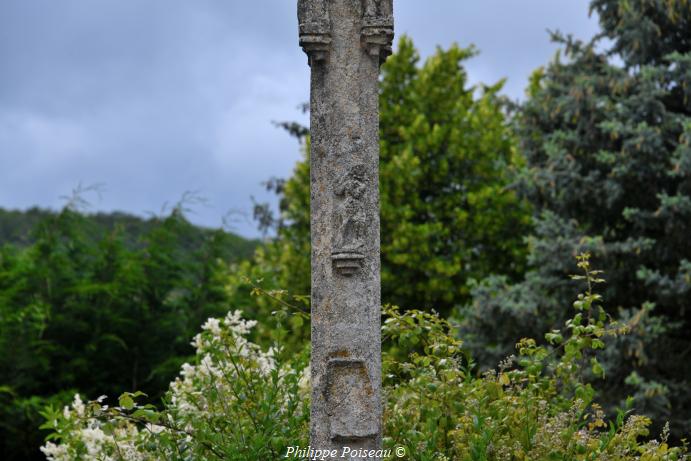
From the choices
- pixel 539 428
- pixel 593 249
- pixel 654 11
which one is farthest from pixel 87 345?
pixel 654 11

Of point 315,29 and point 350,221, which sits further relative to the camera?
point 315,29

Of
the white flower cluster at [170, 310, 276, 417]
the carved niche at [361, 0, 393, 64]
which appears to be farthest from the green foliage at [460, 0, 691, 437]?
the carved niche at [361, 0, 393, 64]

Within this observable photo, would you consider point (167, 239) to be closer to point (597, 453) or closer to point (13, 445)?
point (13, 445)

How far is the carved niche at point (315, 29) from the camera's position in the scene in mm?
4609

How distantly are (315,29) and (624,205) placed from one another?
8.45 metres

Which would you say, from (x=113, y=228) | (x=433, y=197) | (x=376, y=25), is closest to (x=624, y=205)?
(x=433, y=197)

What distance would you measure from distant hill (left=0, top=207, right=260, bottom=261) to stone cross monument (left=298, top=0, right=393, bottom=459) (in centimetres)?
843

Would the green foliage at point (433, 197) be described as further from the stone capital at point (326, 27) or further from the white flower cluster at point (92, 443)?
the stone capital at point (326, 27)

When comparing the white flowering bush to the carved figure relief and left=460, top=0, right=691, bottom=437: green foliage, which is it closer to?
the carved figure relief

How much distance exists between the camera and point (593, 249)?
11414 mm

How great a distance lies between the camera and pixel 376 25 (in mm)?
4633

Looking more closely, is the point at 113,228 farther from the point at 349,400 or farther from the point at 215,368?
the point at 349,400

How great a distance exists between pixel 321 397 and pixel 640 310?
7.39m

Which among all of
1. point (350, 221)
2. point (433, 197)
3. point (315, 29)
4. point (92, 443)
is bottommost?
point (92, 443)
